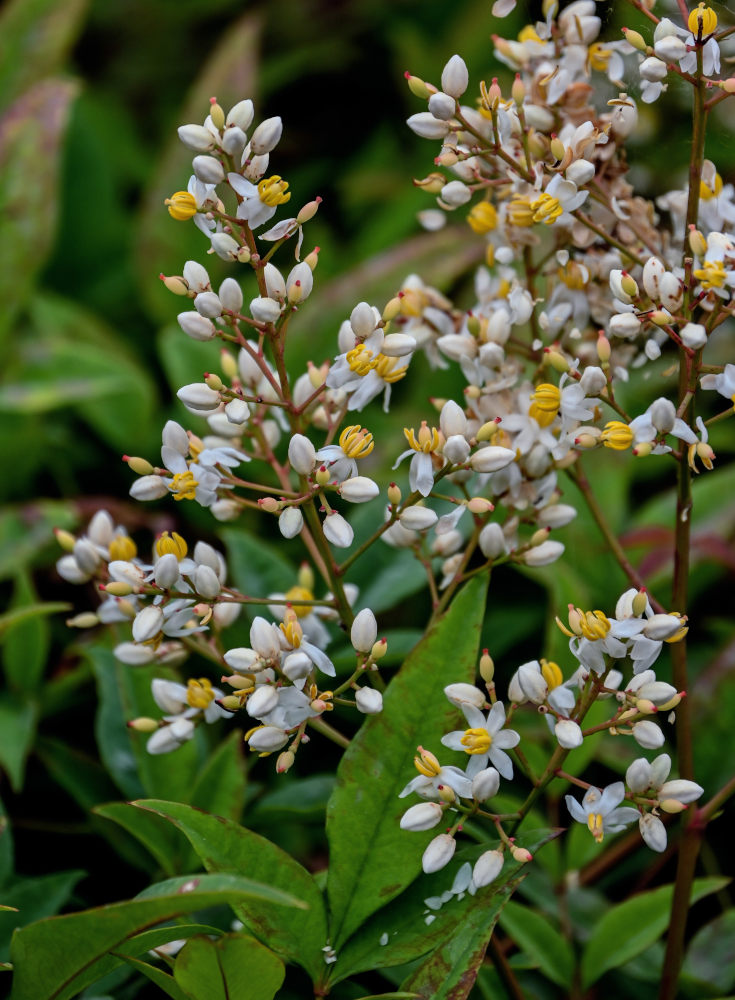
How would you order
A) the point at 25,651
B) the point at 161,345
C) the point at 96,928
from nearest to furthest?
the point at 96,928 < the point at 25,651 < the point at 161,345

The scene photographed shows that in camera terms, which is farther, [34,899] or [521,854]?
[34,899]

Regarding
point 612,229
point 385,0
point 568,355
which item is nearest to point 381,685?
point 568,355

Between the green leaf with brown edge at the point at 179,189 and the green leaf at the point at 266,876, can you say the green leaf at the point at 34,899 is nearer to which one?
the green leaf at the point at 266,876


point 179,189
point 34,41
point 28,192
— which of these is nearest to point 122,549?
point 28,192

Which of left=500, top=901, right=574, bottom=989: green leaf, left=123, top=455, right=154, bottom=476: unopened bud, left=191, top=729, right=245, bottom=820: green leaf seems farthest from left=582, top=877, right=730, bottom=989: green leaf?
left=123, top=455, right=154, bottom=476: unopened bud

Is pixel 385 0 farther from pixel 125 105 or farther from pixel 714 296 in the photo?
pixel 714 296

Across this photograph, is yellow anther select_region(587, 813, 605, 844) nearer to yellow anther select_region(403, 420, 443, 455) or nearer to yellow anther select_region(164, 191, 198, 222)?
yellow anther select_region(403, 420, 443, 455)

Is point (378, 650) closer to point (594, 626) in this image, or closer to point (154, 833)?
point (594, 626)
